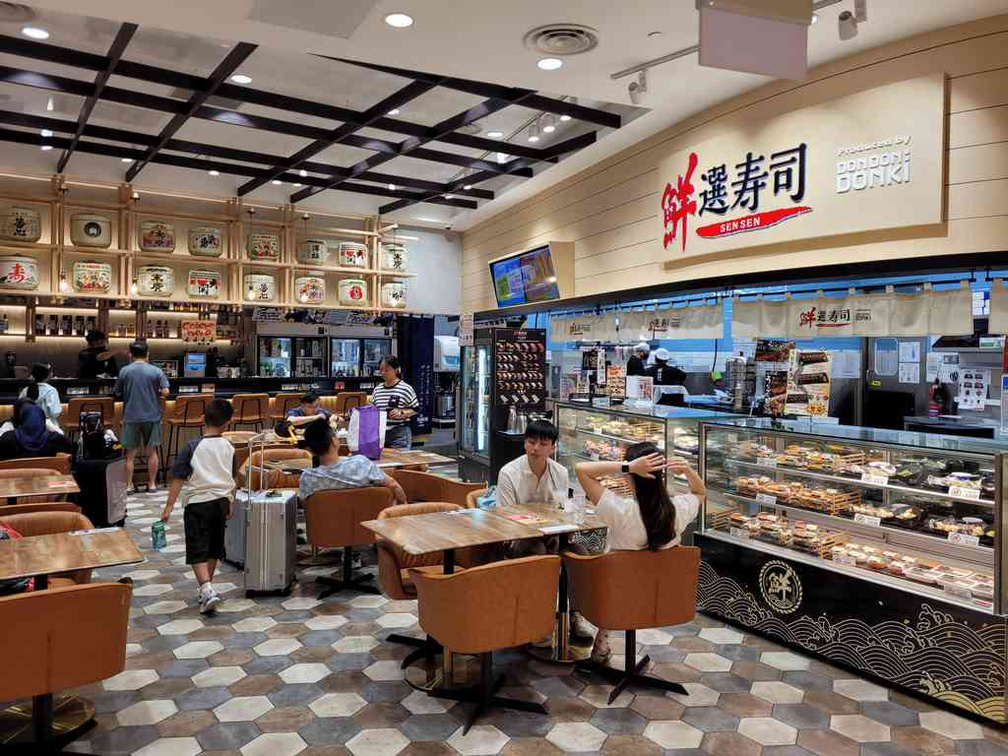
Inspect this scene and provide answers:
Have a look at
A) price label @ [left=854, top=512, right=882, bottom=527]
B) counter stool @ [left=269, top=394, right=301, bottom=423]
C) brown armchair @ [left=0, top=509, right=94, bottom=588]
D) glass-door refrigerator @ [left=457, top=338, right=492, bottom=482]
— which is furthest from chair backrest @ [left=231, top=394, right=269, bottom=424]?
price label @ [left=854, top=512, right=882, bottom=527]

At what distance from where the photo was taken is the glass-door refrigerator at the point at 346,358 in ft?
38.7

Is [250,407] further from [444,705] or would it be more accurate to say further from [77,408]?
[444,705]

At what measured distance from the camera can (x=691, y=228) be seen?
639 centimetres

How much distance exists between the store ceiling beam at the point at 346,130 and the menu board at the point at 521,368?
112 inches

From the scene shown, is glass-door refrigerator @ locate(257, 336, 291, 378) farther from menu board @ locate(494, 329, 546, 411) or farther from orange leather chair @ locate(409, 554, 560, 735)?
orange leather chair @ locate(409, 554, 560, 735)

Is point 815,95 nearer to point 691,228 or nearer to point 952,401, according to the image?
point 691,228

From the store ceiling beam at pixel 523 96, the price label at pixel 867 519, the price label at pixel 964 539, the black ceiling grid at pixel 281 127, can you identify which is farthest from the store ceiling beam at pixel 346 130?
the price label at pixel 964 539

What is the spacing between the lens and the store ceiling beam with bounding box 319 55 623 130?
6250mm

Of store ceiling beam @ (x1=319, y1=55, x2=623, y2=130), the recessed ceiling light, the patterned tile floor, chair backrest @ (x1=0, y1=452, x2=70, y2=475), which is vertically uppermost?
store ceiling beam @ (x1=319, y1=55, x2=623, y2=130)

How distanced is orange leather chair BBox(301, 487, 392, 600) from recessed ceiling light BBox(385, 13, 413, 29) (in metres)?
3.23

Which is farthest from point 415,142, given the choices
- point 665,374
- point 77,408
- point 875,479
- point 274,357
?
point 875,479

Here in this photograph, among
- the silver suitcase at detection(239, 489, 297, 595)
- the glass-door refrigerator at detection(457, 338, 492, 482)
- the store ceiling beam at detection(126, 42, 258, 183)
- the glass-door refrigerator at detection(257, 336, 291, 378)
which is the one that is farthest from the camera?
the glass-door refrigerator at detection(257, 336, 291, 378)

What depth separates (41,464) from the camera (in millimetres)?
5762

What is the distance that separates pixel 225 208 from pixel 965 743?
11.1m
